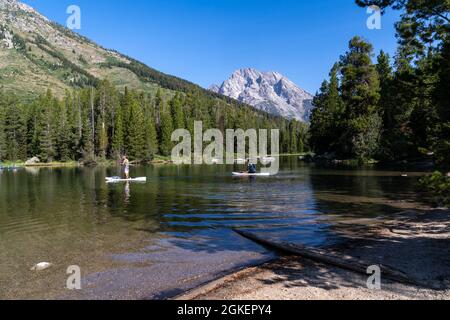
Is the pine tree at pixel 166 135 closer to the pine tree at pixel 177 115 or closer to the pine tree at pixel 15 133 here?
the pine tree at pixel 177 115

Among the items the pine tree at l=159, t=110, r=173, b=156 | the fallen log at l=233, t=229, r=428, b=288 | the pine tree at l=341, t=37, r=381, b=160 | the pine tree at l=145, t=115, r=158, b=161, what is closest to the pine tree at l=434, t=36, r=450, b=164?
the fallen log at l=233, t=229, r=428, b=288

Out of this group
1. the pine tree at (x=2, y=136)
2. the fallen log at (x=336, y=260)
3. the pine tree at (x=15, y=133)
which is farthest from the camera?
the pine tree at (x=15, y=133)

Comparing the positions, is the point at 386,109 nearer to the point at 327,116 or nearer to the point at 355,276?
the point at 327,116

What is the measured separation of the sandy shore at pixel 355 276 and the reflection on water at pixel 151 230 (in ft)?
4.73

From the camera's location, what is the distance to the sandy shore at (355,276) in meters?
10.0

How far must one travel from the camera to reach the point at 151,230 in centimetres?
2027

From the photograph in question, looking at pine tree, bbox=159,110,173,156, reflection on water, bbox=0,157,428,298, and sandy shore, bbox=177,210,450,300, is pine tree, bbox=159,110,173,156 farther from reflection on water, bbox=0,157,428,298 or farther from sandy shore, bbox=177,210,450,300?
sandy shore, bbox=177,210,450,300

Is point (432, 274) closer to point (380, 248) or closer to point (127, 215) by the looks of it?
point (380, 248)

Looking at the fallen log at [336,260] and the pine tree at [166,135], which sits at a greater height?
the pine tree at [166,135]

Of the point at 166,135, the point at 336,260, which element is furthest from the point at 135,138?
the point at 336,260

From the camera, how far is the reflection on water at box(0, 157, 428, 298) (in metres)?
12.5

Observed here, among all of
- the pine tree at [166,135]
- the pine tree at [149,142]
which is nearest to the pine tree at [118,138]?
the pine tree at [149,142]

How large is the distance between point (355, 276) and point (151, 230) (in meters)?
11.9

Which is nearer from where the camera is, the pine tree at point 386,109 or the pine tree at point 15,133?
the pine tree at point 386,109
